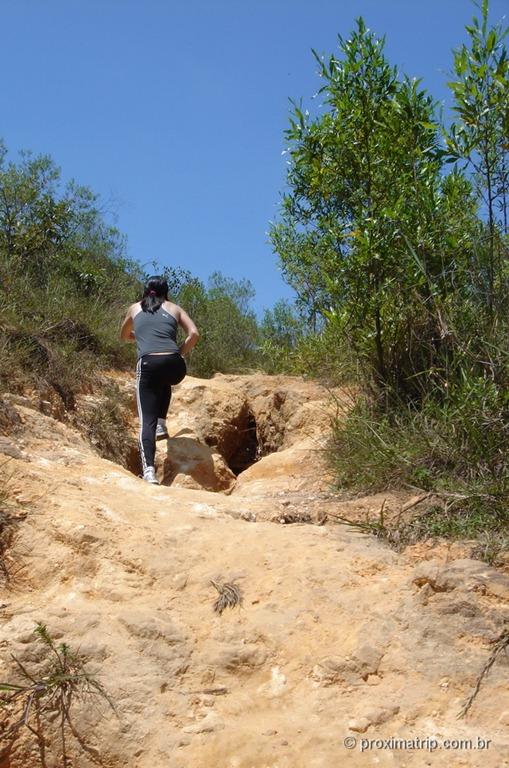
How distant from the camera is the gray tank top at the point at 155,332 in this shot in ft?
20.8

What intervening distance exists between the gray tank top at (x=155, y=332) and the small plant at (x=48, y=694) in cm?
349

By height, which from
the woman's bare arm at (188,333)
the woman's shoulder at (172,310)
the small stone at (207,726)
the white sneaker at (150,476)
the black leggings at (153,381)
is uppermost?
the woman's shoulder at (172,310)

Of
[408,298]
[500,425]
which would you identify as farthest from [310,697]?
[408,298]

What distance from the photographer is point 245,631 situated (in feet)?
10.8

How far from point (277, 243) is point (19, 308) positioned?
2732mm

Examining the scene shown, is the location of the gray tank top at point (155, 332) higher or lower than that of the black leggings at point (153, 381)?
higher

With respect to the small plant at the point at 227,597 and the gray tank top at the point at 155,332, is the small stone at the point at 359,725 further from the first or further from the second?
the gray tank top at the point at 155,332

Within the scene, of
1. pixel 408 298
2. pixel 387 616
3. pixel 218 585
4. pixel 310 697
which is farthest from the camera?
pixel 408 298

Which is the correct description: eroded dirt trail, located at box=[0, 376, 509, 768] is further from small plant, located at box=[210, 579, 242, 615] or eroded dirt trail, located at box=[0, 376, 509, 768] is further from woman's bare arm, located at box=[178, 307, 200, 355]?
woman's bare arm, located at box=[178, 307, 200, 355]

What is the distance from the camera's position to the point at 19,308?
7723 millimetres

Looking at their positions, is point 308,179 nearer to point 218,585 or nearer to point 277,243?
point 277,243

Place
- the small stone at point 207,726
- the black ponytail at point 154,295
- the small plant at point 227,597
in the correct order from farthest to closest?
the black ponytail at point 154,295
the small plant at point 227,597
the small stone at point 207,726

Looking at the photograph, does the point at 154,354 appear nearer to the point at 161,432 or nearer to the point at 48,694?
the point at 161,432

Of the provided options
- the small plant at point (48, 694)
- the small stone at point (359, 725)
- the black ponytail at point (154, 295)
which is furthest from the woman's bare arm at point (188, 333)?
the small stone at point (359, 725)
